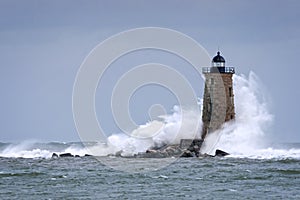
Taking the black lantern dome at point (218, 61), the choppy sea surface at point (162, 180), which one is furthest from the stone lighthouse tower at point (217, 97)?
the choppy sea surface at point (162, 180)

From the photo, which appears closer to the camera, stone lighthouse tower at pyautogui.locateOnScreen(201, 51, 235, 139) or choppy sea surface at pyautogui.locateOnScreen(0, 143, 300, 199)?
choppy sea surface at pyautogui.locateOnScreen(0, 143, 300, 199)

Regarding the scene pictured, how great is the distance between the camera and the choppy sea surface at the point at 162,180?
26703 mm

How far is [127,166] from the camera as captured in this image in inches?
1528

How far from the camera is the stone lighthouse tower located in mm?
49000

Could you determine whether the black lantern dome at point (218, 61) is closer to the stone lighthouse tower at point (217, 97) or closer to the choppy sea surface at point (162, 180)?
the stone lighthouse tower at point (217, 97)

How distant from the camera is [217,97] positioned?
49.0 metres

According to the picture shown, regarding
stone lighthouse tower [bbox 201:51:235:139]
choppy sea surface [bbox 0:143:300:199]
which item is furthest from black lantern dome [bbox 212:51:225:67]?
choppy sea surface [bbox 0:143:300:199]

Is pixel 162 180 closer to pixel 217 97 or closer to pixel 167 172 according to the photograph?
pixel 167 172

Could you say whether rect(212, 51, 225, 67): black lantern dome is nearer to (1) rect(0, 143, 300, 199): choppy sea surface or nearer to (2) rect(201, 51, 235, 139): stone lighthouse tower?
(2) rect(201, 51, 235, 139): stone lighthouse tower

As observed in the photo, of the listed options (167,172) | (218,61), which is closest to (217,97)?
(218,61)

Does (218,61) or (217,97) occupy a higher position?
(218,61)

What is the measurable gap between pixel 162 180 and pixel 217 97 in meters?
18.3

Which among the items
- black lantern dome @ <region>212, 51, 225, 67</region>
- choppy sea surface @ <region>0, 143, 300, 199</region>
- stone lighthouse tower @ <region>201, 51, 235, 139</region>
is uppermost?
black lantern dome @ <region>212, 51, 225, 67</region>

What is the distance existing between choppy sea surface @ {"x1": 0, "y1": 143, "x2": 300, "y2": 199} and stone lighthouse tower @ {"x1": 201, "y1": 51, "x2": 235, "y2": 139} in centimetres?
591
